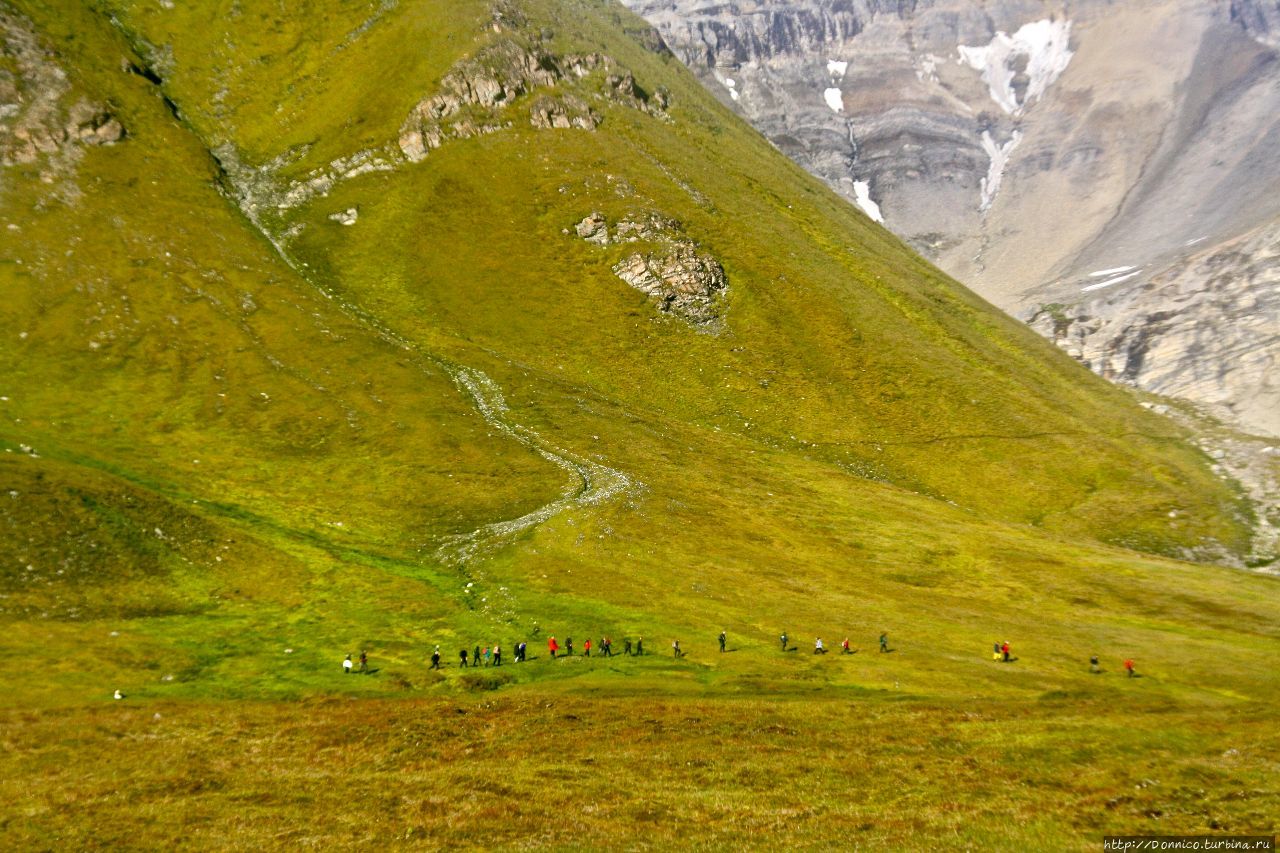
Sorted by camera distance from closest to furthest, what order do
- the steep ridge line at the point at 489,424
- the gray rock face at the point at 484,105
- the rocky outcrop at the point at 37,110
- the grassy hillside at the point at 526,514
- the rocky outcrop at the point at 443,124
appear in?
1. the grassy hillside at the point at 526,514
2. the steep ridge line at the point at 489,424
3. the rocky outcrop at the point at 37,110
4. the rocky outcrop at the point at 443,124
5. the gray rock face at the point at 484,105

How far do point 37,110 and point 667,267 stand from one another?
119 m

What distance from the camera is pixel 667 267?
161 metres

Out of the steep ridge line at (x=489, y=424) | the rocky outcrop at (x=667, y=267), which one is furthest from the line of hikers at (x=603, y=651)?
the rocky outcrop at (x=667, y=267)

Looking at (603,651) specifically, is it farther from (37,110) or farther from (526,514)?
(37,110)

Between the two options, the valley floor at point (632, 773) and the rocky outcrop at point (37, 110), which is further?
the rocky outcrop at point (37, 110)

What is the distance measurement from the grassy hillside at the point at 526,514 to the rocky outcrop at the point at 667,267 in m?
3.06

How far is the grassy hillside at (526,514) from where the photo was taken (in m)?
38.7

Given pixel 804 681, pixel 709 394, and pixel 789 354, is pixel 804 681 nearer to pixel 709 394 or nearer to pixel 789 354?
pixel 709 394

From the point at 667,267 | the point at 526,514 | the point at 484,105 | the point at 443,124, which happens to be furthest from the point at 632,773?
the point at 484,105

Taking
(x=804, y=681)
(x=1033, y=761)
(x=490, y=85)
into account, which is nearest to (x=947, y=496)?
(x=804, y=681)

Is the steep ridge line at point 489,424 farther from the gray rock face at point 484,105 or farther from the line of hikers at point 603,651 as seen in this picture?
the gray rock face at point 484,105

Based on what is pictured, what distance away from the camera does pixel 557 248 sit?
166 meters

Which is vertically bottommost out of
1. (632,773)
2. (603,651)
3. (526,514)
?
(632,773)

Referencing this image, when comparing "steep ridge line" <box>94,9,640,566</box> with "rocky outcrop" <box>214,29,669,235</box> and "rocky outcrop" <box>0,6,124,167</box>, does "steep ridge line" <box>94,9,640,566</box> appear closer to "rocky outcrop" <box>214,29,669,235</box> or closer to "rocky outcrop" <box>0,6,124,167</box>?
"rocky outcrop" <box>214,29,669,235</box>
